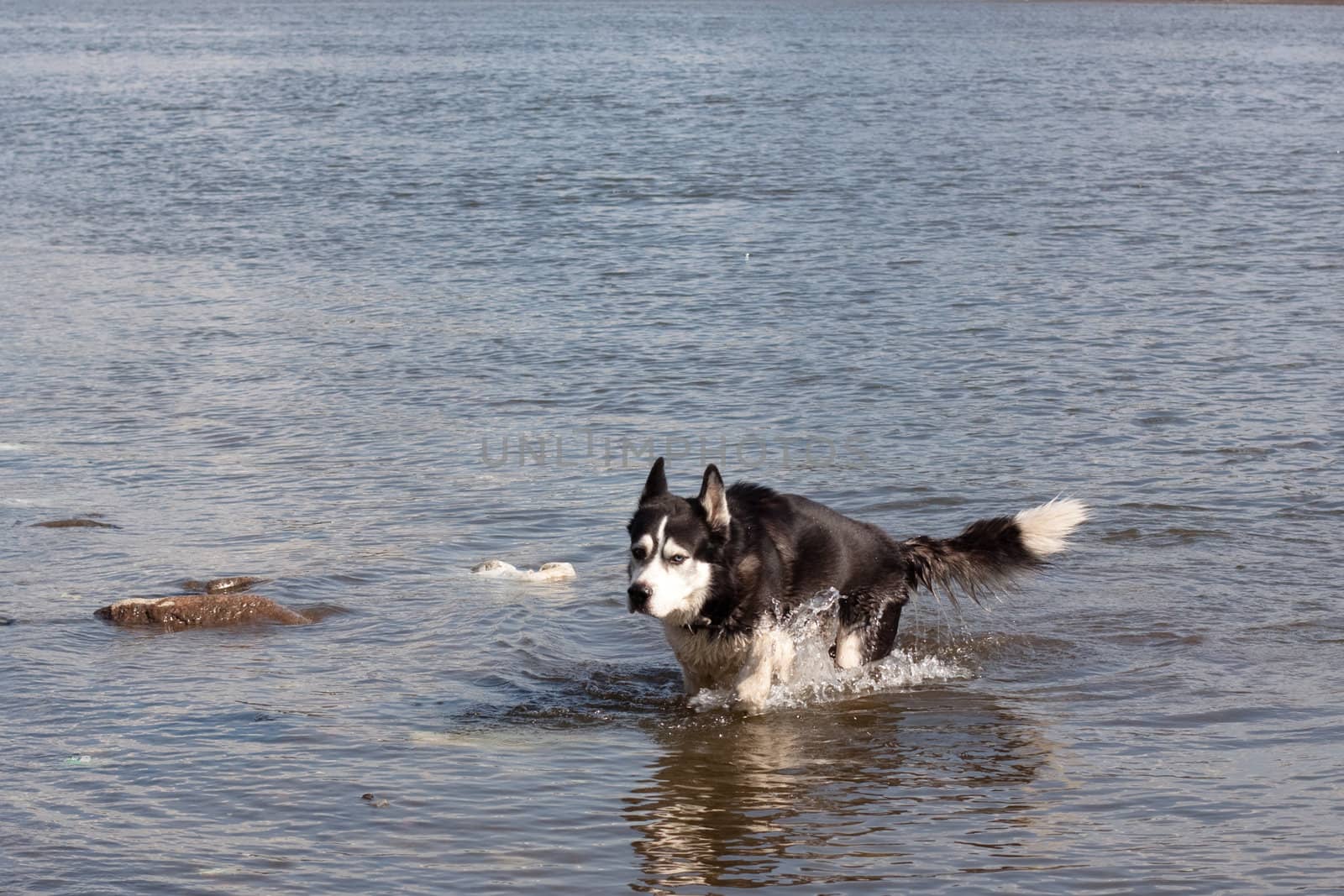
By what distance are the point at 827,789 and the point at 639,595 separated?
1.08 m

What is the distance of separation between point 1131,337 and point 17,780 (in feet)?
37.8

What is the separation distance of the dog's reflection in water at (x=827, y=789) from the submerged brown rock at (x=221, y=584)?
2930 mm

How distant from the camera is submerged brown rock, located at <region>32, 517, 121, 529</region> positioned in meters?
9.58

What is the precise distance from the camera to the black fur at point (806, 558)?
648 centimetres

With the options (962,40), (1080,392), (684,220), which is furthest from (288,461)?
(962,40)

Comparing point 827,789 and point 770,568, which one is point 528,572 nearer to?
point 770,568

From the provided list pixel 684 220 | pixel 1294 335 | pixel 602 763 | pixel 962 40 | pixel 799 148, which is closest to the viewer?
pixel 602 763

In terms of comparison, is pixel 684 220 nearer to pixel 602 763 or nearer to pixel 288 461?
pixel 288 461

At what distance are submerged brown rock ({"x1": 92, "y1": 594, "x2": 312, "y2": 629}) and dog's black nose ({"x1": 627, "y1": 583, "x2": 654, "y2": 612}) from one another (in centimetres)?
259

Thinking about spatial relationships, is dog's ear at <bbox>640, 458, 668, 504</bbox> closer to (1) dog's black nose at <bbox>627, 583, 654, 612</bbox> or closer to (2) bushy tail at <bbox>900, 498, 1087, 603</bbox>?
(1) dog's black nose at <bbox>627, 583, 654, 612</bbox>

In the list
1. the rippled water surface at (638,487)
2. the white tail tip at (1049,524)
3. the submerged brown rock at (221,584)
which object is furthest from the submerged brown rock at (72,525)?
the white tail tip at (1049,524)

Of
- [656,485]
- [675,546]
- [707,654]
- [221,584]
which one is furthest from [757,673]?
[221,584]

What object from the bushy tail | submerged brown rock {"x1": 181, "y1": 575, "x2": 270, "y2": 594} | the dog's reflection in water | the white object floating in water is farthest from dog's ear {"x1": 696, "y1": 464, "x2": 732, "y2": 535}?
submerged brown rock {"x1": 181, "y1": 575, "x2": 270, "y2": 594}

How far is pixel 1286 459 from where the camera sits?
10.8 meters
